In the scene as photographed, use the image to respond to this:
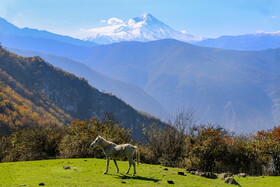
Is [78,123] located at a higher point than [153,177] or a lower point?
higher

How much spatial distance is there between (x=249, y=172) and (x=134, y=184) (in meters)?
13.0

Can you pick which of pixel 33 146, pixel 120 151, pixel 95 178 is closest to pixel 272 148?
pixel 120 151

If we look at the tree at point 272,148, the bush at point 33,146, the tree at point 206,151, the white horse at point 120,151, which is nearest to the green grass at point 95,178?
the white horse at point 120,151

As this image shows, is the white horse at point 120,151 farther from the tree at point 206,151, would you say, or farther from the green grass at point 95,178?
the tree at point 206,151

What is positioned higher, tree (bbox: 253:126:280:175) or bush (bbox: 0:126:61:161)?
tree (bbox: 253:126:280:175)

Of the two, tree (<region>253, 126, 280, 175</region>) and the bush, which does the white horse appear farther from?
the bush

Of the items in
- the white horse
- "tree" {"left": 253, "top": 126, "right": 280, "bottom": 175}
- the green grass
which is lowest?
the green grass

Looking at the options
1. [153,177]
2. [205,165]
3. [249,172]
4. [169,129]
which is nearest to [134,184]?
[153,177]

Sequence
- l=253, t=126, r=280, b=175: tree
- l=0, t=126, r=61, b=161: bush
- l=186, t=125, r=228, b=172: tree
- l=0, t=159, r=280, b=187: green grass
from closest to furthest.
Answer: l=0, t=159, r=280, b=187: green grass < l=253, t=126, r=280, b=175: tree < l=186, t=125, r=228, b=172: tree < l=0, t=126, r=61, b=161: bush

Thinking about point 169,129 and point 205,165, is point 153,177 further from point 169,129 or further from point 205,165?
point 169,129

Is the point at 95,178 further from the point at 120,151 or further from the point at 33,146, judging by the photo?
the point at 33,146

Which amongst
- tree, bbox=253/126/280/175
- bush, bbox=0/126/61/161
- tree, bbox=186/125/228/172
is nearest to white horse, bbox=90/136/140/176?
tree, bbox=186/125/228/172

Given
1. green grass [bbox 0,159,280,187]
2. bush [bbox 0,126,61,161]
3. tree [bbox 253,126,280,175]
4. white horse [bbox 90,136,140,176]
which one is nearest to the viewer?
green grass [bbox 0,159,280,187]

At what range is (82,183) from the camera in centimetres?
1325
